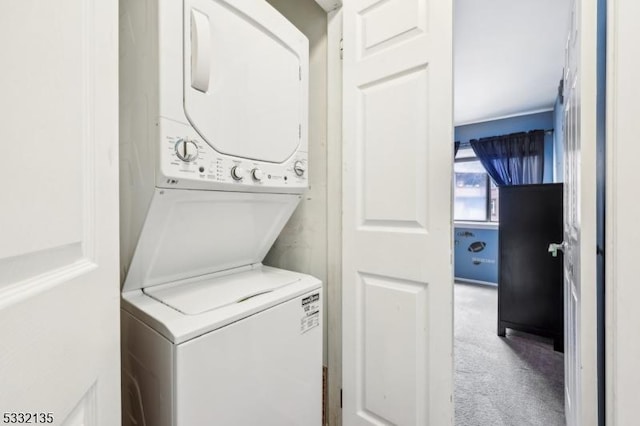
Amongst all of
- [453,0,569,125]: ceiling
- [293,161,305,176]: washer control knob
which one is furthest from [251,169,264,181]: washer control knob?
[453,0,569,125]: ceiling

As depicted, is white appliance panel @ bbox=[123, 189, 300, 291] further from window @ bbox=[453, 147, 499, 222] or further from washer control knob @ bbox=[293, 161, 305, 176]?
window @ bbox=[453, 147, 499, 222]

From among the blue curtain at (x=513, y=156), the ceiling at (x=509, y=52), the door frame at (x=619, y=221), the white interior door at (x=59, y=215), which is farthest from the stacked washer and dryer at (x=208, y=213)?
the blue curtain at (x=513, y=156)

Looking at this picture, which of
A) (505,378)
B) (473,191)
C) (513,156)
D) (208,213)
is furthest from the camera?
(473,191)

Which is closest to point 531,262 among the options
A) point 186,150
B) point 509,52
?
point 509,52

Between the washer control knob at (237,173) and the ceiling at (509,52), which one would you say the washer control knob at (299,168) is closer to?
the washer control knob at (237,173)

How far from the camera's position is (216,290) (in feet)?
3.34

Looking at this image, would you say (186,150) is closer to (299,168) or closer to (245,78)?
(245,78)

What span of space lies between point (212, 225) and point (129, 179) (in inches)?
11.5

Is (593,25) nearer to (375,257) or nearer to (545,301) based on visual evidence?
(375,257)

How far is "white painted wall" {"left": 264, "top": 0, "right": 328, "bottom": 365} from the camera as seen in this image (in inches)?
58.2

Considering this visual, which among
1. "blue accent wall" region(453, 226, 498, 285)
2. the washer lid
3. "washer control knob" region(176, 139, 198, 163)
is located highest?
"washer control knob" region(176, 139, 198, 163)

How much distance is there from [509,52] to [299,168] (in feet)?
8.67

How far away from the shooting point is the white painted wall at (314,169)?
4.85 ft

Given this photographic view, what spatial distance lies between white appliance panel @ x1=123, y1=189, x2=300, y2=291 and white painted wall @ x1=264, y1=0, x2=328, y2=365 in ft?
0.82
